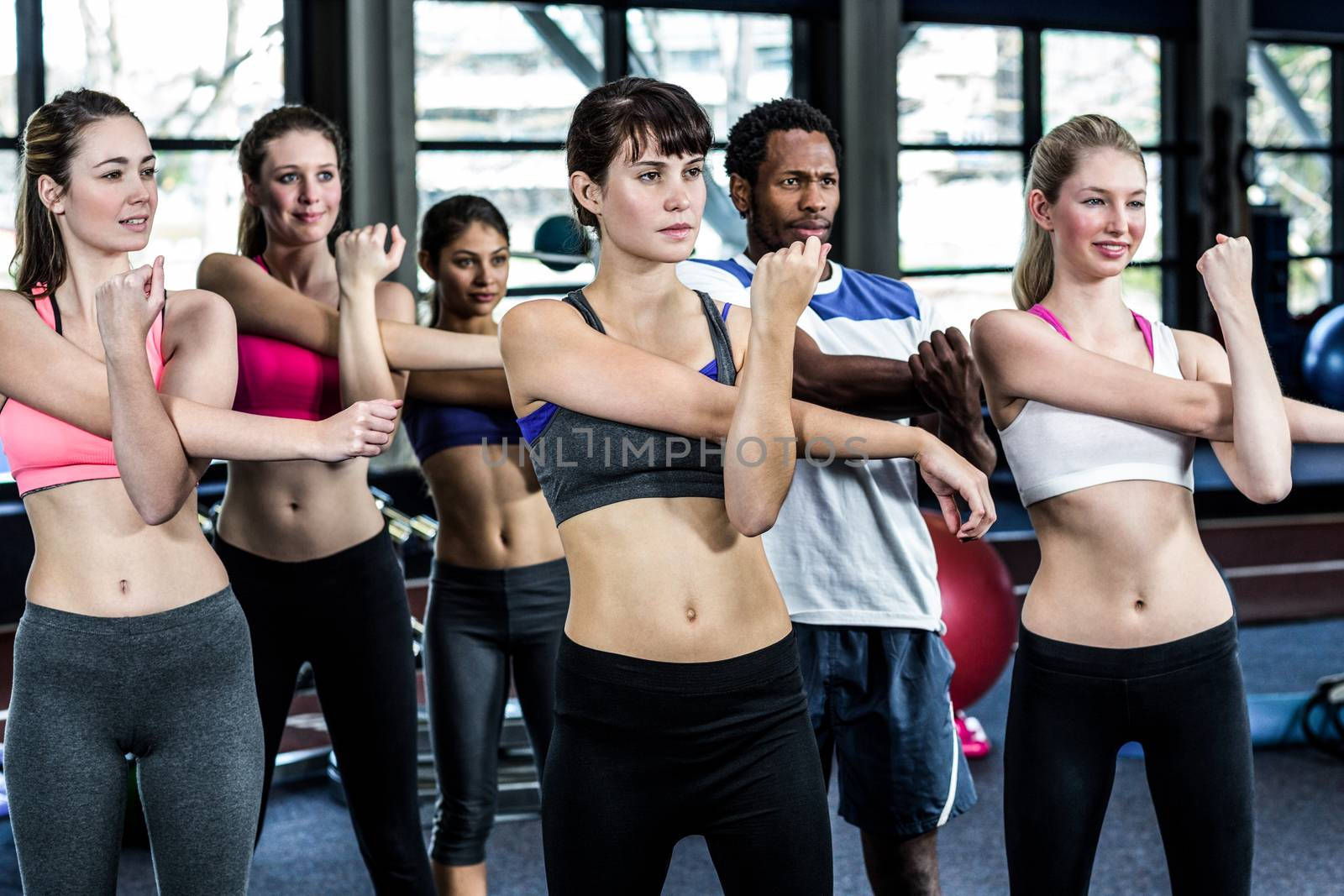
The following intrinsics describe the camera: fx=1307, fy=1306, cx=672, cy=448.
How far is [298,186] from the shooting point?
2236 mm

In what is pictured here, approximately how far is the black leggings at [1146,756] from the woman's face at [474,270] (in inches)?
50.5

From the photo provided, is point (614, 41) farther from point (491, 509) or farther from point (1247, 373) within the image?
point (1247, 373)

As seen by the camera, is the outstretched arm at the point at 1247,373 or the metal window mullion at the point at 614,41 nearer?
the outstretched arm at the point at 1247,373

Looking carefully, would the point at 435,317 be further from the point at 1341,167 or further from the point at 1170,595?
the point at 1341,167

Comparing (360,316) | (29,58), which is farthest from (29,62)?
(360,316)

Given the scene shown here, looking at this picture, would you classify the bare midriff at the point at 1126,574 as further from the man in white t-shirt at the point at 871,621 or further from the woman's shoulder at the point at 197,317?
the woman's shoulder at the point at 197,317

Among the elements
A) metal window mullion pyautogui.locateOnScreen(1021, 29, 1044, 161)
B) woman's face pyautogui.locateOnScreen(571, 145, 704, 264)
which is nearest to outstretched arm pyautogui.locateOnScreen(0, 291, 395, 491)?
woman's face pyautogui.locateOnScreen(571, 145, 704, 264)

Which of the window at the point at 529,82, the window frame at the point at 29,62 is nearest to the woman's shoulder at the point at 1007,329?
the window frame at the point at 29,62

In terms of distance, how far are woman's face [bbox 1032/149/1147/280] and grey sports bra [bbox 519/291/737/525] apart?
2.21ft

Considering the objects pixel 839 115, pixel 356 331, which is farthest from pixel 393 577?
pixel 839 115

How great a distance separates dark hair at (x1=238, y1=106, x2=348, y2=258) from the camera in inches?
88.3

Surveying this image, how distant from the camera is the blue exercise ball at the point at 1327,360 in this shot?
5371 mm

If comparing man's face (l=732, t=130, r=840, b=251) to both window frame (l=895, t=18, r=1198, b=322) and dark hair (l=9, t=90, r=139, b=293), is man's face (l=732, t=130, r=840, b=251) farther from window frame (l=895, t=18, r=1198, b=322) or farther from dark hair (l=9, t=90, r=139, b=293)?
window frame (l=895, t=18, r=1198, b=322)

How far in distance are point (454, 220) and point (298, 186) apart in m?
0.36
